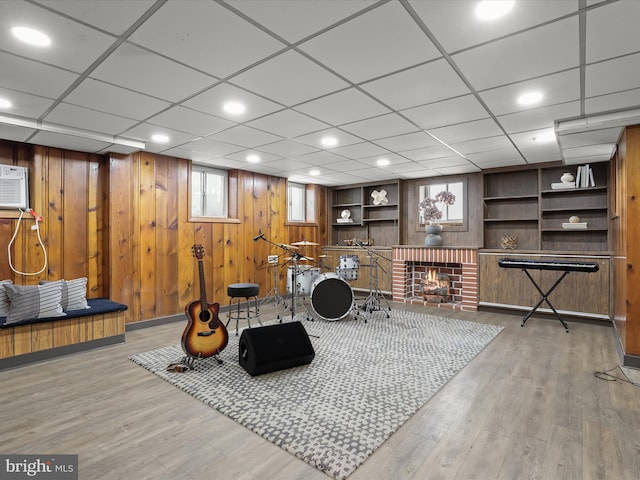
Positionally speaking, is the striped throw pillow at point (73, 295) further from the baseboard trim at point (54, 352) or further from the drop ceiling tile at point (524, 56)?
the drop ceiling tile at point (524, 56)

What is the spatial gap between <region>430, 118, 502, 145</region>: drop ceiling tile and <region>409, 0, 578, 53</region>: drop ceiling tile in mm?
1618

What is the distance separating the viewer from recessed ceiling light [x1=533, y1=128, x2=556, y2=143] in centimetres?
381

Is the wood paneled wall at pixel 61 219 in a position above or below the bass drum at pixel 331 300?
above

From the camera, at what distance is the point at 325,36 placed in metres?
1.97

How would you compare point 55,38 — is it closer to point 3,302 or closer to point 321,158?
point 3,302

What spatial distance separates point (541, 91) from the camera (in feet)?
8.93

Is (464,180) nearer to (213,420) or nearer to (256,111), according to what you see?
(256,111)

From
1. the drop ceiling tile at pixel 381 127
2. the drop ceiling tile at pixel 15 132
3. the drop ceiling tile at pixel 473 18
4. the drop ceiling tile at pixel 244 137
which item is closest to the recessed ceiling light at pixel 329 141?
the drop ceiling tile at pixel 381 127

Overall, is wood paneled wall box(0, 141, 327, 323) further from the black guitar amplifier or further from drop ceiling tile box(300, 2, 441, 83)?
drop ceiling tile box(300, 2, 441, 83)

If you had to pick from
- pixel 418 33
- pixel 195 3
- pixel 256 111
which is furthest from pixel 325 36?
pixel 256 111

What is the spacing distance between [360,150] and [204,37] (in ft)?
9.55

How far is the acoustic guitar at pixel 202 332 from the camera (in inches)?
126

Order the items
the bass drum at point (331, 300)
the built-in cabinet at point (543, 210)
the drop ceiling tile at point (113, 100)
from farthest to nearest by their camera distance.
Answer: the built-in cabinet at point (543, 210) → the bass drum at point (331, 300) → the drop ceiling tile at point (113, 100)

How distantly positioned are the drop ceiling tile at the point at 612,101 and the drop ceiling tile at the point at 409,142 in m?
1.45
